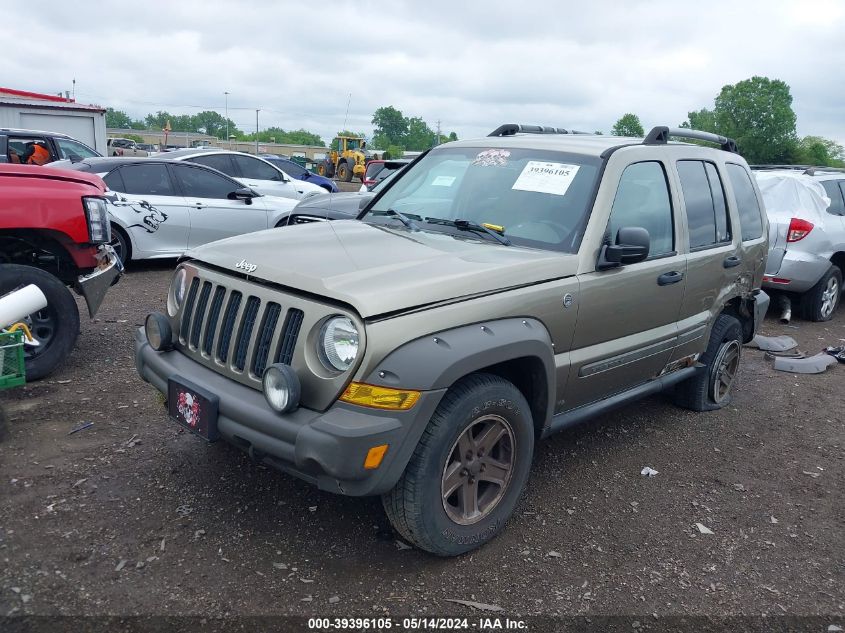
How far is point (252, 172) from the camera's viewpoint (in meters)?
12.2

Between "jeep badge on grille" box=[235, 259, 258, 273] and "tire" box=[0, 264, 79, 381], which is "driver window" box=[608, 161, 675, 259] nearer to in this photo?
"jeep badge on grille" box=[235, 259, 258, 273]

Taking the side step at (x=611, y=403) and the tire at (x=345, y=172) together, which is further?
the tire at (x=345, y=172)

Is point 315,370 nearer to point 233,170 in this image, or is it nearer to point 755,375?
point 755,375

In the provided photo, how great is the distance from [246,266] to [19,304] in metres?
2.09

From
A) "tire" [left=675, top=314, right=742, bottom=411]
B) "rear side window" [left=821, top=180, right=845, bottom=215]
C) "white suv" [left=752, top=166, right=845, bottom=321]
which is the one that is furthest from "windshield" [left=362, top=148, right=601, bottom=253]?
"rear side window" [left=821, top=180, right=845, bottom=215]

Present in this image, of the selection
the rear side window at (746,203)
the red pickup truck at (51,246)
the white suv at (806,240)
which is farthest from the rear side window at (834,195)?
the red pickup truck at (51,246)

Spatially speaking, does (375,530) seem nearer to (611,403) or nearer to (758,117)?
(611,403)

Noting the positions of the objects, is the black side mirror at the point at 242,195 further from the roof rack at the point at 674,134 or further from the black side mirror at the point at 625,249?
the black side mirror at the point at 625,249

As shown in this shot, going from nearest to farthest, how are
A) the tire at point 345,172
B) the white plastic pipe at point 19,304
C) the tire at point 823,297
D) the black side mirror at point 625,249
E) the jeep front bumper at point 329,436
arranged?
1. the jeep front bumper at point 329,436
2. the black side mirror at point 625,249
3. the white plastic pipe at point 19,304
4. the tire at point 823,297
5. the tire at point 345,172

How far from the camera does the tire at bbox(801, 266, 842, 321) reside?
8305 millimetres

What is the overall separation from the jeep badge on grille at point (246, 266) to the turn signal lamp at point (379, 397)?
0.83m

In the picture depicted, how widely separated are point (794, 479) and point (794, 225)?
465cm

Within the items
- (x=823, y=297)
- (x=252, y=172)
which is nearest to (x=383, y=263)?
(x=823, y=297)

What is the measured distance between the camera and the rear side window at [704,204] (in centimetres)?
446
